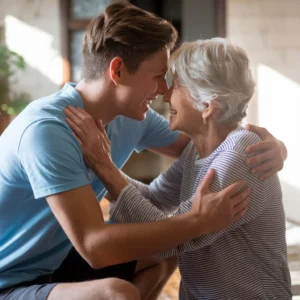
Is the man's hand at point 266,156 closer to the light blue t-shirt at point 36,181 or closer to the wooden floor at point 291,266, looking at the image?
the light blue t-shirt at point 36,181

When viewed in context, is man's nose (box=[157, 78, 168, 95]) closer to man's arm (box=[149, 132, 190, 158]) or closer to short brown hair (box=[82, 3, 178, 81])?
short brown hair (box=[82, 3, 178, 81])

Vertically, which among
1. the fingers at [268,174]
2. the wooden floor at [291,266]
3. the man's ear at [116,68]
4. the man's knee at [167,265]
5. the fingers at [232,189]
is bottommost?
the wooden floor at [291,266]

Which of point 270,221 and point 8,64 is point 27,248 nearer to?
point 270,221

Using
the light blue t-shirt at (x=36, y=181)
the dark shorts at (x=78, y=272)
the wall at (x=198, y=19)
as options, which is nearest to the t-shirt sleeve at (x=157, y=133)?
the light blue t-shirt at (x=36, y=181)

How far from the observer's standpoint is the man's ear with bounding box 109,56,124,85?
65.0 inches

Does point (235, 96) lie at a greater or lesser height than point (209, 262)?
greater

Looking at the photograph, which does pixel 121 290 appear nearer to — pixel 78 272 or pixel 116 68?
pixel 78 272

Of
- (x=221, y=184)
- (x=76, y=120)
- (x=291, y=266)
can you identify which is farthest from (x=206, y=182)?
(x=291, y=266)

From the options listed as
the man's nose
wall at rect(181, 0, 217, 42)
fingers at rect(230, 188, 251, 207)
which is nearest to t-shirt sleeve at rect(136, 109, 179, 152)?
the man's nose

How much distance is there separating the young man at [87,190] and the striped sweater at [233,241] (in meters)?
0.06

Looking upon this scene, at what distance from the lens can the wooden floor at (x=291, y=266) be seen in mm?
2518

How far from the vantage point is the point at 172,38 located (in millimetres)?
1733

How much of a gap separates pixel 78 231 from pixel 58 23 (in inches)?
163

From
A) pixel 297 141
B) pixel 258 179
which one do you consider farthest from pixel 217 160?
pixel 297 141
